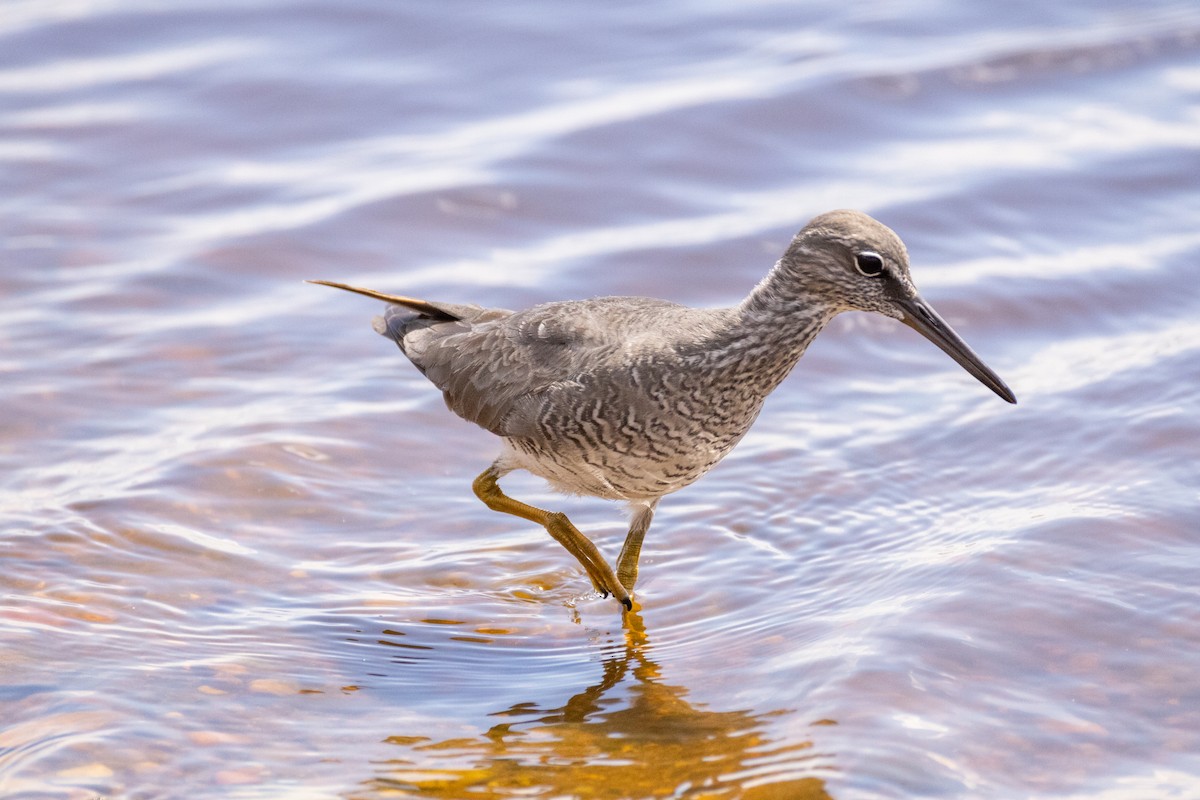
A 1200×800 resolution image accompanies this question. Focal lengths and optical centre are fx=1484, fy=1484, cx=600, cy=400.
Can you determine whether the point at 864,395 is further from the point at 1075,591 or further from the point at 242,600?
the point at 242,600

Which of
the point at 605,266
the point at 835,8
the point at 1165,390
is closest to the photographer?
the point at 1165,390

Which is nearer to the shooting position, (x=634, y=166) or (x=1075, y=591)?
(x=1075, y=591)

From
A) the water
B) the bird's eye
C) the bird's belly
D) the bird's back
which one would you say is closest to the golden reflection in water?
the water

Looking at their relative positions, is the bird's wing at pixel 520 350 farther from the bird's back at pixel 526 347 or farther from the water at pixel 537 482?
the water at pixel 537 482

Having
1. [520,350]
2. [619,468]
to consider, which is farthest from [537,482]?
[619,468]

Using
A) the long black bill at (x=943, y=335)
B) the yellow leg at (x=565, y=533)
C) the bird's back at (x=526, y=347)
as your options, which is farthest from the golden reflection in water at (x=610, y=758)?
the long black bill at (x=943, y=335)

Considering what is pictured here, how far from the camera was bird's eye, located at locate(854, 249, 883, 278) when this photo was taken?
5547 mm

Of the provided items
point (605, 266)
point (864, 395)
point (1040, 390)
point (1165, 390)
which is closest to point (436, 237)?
point (605, 266)

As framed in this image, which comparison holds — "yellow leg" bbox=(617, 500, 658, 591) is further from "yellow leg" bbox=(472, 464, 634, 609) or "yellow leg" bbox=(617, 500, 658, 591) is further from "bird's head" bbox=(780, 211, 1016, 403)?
"bird's head" bbox=(780, 211, 1016, 403)

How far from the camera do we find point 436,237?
10109mm

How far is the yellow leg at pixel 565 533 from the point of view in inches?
245

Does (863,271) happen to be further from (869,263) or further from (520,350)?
(520,350)

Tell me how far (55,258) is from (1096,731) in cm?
722

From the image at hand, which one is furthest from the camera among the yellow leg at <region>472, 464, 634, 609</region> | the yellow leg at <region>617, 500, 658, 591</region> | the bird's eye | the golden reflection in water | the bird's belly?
the yellow leg at <region>617, 500, 658, 591</region>
